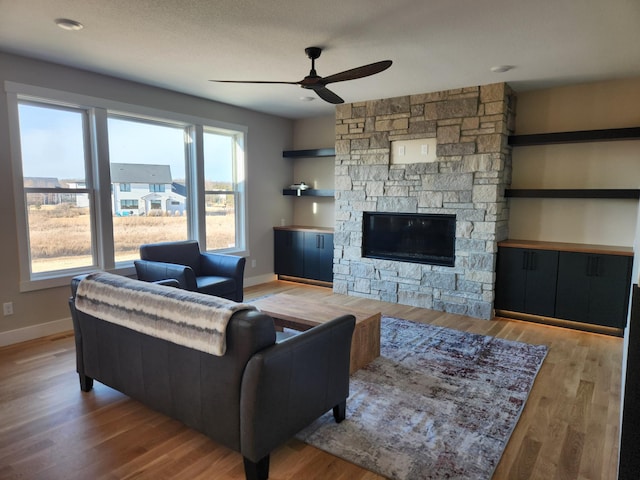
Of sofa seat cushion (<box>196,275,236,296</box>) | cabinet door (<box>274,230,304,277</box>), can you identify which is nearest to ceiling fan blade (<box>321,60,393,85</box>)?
sofa seat cushion (<box>196,275,236,296</box>)

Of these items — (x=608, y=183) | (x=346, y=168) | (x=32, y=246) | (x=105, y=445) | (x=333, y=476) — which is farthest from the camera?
(x=346, y=168)

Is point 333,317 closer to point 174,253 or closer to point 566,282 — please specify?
point 174,253

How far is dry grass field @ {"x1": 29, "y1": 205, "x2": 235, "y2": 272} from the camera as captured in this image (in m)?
3.90

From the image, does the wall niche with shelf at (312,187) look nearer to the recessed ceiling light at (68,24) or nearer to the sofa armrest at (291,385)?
the recessed ceiling light at (68,24)

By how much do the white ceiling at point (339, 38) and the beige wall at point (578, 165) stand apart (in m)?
0.26

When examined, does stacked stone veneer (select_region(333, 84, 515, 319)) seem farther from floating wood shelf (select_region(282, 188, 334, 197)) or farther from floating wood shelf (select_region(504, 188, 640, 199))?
floating wood shelf (select_region(282, 188, 334, 197))

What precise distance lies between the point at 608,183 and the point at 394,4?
3250 millimetres

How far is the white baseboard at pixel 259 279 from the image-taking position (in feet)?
20.0

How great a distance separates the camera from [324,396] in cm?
224

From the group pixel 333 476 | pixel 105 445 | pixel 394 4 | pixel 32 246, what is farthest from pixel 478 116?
pixel 32 246

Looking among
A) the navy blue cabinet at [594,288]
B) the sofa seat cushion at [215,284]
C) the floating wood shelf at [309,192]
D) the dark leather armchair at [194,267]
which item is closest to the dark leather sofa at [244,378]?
the dark leather armchair at [194,267]

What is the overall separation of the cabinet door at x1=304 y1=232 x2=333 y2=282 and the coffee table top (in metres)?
2.15

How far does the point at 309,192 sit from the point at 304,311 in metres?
3.13

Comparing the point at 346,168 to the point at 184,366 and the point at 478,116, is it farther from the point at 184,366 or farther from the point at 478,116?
the point at 184,366
